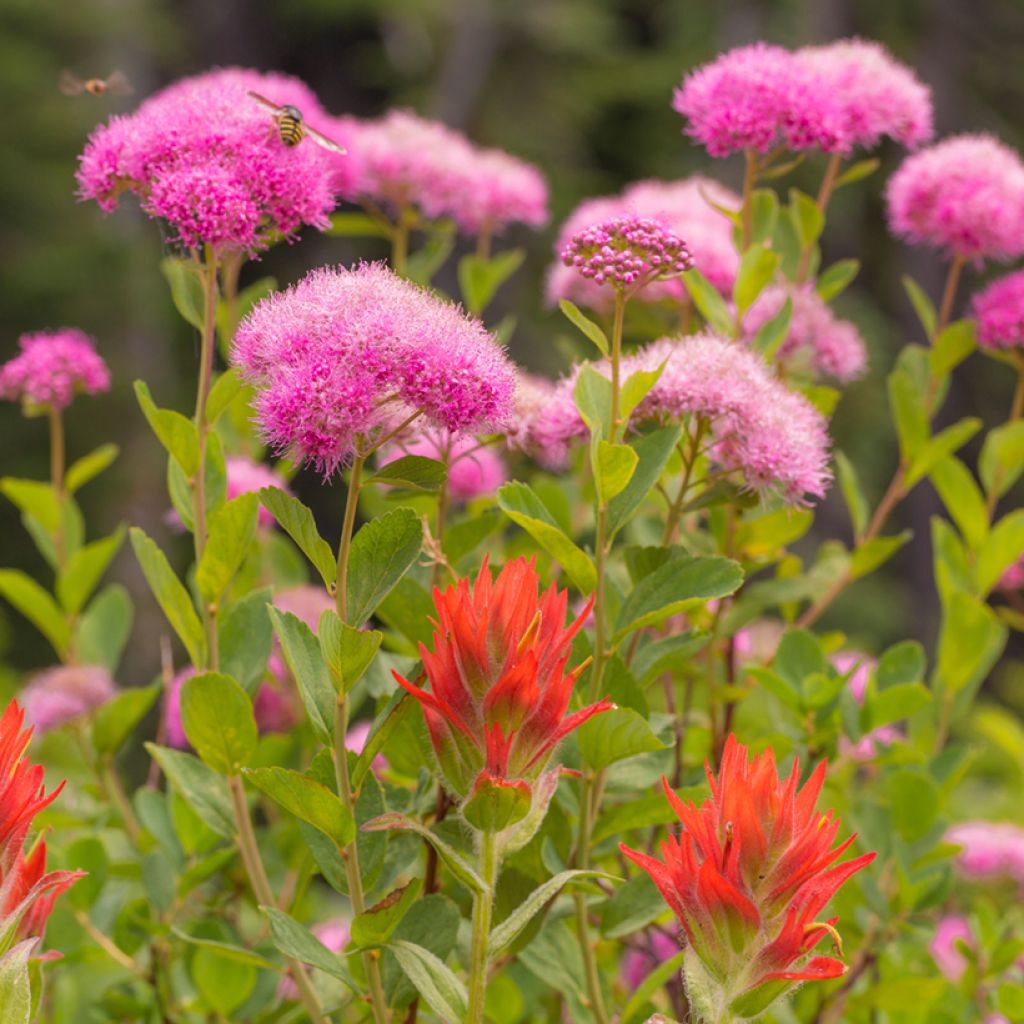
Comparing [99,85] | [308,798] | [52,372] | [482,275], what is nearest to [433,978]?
[308,798]

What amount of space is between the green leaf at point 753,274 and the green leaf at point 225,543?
0.40m

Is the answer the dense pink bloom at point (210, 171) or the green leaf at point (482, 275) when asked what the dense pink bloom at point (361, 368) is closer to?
the dense pink bloom at point (210, 171)

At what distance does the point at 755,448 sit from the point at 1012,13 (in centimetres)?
748

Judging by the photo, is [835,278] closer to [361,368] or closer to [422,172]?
[422,172]

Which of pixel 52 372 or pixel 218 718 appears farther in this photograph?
pixel 52 372

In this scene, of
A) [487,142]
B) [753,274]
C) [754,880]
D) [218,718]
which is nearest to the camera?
[754,880]

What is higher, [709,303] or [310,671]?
[709,303]

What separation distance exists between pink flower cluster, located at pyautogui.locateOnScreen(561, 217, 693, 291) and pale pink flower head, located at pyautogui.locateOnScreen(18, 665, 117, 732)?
26.1 inches

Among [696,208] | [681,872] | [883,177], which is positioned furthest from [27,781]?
[883,177]

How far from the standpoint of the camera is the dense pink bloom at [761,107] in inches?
38.9

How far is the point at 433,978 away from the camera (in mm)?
643

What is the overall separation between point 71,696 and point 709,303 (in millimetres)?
666

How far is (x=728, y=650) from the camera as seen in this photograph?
1.06m

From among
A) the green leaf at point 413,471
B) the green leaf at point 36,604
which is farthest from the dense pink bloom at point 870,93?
the green leaf at point 36,604
